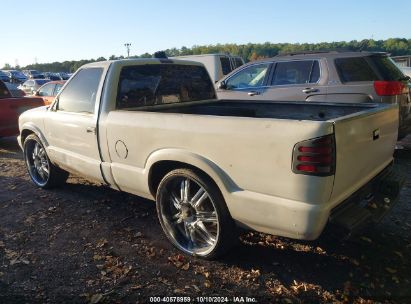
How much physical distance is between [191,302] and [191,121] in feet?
4.60

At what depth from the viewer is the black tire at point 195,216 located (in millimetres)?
3080

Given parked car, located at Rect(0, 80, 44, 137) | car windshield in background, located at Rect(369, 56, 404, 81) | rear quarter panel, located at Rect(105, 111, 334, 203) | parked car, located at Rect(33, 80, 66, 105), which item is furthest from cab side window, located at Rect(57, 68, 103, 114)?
parked car, located at Rect(33, 80, 66, 105)

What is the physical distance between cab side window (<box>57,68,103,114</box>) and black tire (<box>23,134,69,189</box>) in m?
0.88

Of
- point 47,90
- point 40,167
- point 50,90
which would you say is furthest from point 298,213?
point 47,90

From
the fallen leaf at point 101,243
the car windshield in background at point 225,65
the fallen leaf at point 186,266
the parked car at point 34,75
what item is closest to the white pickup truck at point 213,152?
the fallen leaf at point 186,266

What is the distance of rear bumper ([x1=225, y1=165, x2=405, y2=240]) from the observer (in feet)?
8.36

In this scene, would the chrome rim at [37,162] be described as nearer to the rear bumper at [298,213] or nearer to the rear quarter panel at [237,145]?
the rear quarter panel at [237,145]

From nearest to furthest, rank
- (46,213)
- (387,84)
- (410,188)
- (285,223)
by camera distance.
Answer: (285,223) < (46,213) < (410,188) < (387,84)

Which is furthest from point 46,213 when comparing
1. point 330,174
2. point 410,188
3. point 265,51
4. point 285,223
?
point 265,51

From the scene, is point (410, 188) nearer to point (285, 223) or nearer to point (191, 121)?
point (285, 223)

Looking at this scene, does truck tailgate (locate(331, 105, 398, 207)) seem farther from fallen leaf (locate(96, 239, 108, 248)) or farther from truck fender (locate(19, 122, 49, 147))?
truck fender (locate(19, 122, 49, 147))

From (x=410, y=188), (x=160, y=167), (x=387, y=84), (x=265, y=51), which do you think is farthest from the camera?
(x=265, y=51)

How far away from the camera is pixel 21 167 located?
22.5ft

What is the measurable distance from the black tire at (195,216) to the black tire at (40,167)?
2418mm
